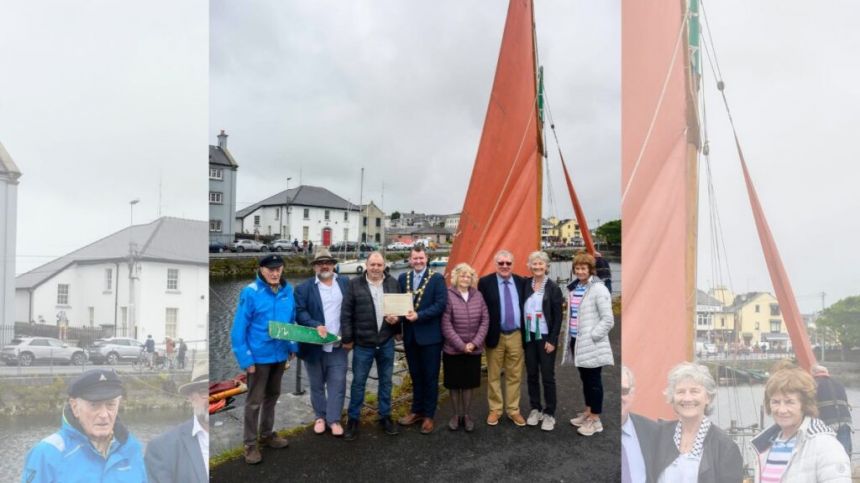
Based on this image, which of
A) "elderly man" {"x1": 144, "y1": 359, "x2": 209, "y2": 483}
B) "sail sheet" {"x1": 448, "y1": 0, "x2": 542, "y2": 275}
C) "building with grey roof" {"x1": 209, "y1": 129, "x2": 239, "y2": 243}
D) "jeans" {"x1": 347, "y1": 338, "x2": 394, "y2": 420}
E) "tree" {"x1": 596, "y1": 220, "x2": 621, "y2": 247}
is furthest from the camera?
"sail sheet" {"x1": 448, "y1": 0, "x2": 542, "y2": 275}

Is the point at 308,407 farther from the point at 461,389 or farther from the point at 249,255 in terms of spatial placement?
the point at 249,255

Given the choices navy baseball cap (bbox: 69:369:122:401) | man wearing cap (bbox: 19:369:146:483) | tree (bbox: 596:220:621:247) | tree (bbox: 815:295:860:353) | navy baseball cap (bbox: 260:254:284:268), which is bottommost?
man wearing cap (bbox: 19:369:146:483)

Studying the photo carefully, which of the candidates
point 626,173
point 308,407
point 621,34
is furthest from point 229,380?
point 621,34

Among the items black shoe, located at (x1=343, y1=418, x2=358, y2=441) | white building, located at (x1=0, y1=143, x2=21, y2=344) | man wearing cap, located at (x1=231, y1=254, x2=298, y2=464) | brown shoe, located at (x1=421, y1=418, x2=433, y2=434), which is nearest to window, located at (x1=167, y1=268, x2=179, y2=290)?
white building, located at (x1=0, y1=143, x2=21, y2=344)

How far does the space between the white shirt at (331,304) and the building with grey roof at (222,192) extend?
0.78m

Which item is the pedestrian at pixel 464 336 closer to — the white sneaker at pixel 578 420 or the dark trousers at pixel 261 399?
the white sneaker at pixel 578 420

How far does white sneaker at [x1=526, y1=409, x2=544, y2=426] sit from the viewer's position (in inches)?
141

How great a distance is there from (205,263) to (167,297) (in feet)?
0.71

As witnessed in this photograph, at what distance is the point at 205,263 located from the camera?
2.17 metres

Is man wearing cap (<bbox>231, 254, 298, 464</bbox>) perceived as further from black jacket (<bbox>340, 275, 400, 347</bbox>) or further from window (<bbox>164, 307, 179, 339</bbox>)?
window (<bbox>164, 307, 179, 339</bbox>)

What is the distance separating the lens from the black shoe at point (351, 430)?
3.33 metres

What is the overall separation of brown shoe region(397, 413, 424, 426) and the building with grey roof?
191 centimetres

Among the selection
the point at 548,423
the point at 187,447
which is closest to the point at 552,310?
the point at 548,423

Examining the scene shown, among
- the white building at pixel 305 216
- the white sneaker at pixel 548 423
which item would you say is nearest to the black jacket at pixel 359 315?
the white building at pixel 305 216
